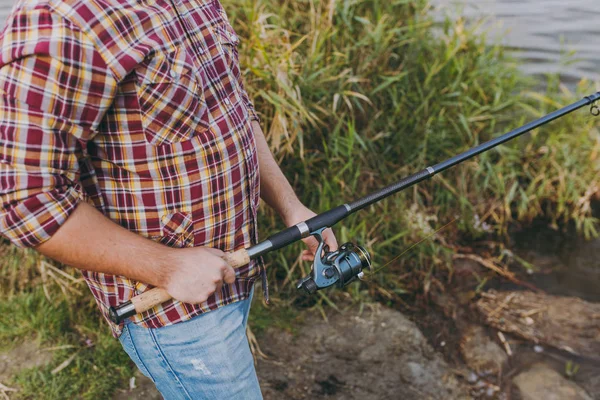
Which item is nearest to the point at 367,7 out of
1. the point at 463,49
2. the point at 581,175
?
the point at 463,49

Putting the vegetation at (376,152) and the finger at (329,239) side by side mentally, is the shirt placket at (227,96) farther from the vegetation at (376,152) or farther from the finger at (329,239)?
the vegetation at (376,152)

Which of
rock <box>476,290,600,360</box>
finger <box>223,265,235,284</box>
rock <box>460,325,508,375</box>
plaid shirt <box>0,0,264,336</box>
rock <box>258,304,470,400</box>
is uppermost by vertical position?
plaid shirt <box>0,0,264,336</box>

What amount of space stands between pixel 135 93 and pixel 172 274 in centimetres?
44

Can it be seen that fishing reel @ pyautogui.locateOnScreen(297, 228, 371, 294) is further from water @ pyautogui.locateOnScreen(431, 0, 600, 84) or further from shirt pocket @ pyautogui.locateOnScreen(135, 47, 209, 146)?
water @ pyautogui.locateOnScreen(431, 0, 600, 84)

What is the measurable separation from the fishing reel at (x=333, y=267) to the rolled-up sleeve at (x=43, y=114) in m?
0.74

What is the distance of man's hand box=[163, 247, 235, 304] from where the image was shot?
1.31 meters

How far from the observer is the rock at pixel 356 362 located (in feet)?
8.86

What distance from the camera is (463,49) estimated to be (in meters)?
4.10

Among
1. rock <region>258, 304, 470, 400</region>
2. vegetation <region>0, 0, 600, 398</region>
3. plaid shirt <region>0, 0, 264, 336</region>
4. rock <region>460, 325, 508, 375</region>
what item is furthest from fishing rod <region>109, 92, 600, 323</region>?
rock <region>460, 325, 508, 375</region>

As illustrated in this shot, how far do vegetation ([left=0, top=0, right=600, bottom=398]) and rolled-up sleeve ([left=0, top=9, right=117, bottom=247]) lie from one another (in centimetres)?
165

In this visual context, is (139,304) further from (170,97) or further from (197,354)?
(170,97)

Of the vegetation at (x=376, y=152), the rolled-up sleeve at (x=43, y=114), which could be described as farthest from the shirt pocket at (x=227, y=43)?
the vegetation at (x=376, y=152)

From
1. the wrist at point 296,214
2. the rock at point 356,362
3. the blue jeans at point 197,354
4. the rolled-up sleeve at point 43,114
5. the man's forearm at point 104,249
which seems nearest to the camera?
the rolled-up sleeve at point 43,114

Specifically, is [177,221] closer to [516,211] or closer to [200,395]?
[200,395]
